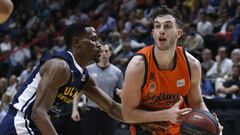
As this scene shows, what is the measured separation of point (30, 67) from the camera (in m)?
12.2

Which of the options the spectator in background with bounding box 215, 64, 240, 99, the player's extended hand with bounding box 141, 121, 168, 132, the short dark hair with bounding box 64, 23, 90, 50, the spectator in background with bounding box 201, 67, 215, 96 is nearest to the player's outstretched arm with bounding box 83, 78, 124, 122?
the player's extended hand with bounding box 141, 121, 168, 132

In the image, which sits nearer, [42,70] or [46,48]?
[42,70]

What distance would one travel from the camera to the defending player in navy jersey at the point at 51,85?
3742mm

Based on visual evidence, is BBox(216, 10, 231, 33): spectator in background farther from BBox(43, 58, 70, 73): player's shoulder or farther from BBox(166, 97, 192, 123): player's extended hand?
BBox(43, 58, 70, 73): player's shoulder

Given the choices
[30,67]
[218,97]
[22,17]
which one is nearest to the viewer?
[218,97]

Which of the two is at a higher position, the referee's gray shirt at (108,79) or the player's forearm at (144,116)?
the player's forearm at (144,116)

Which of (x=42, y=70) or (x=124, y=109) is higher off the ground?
(x=42, y=70)

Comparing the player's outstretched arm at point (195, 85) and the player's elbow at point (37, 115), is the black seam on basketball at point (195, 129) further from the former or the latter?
the player's elbow at point (37, 115)

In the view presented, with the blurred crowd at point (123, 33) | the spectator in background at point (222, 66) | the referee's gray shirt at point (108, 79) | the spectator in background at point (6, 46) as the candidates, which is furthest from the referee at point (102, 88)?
the spectator in background at point (6, 46)

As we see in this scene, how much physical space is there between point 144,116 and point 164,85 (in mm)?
300

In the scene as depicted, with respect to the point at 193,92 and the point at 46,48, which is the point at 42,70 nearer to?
the point at 193,92

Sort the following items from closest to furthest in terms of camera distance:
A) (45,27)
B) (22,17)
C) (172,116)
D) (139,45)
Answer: (172,116) < (139,45) < (45,27) < (22,17)

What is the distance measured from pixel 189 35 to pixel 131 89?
22.5 feet

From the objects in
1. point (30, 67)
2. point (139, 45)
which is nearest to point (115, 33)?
point (139, 45)
